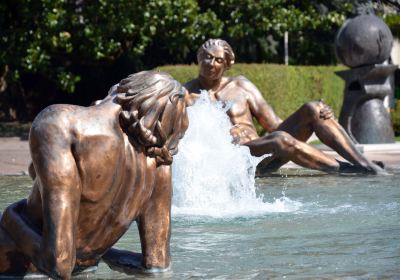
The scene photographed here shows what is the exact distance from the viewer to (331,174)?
10.6 m

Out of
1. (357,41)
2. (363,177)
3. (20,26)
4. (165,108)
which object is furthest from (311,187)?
(20,26)

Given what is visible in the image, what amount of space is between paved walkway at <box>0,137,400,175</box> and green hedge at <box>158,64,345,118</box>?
2.94 metres

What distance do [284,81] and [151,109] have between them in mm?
14941

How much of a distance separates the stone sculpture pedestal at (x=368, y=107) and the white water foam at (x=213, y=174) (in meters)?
6.35

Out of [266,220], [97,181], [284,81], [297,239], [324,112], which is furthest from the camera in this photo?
[284,81]

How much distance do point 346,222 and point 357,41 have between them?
30.4 feet

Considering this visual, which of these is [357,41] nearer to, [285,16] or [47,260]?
[285,16]

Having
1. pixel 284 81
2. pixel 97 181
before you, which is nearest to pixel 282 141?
pixel 97 181

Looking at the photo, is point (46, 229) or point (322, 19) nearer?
point (46, 229)

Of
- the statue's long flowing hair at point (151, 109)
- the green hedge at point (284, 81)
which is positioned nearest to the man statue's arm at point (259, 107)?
the statue's long flowing hair at point (151, 109)

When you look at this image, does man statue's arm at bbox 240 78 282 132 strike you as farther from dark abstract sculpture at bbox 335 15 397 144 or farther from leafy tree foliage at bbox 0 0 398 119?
leafy tree foliage at bbox 0 0 398 119

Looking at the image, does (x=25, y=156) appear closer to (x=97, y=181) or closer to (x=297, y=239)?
(x=297, y=239)

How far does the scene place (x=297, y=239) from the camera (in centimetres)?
591

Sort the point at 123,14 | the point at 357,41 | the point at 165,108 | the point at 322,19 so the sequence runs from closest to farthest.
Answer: the point at 165,108
the point at 357,41
the point at 123,14
the point at 322,19
